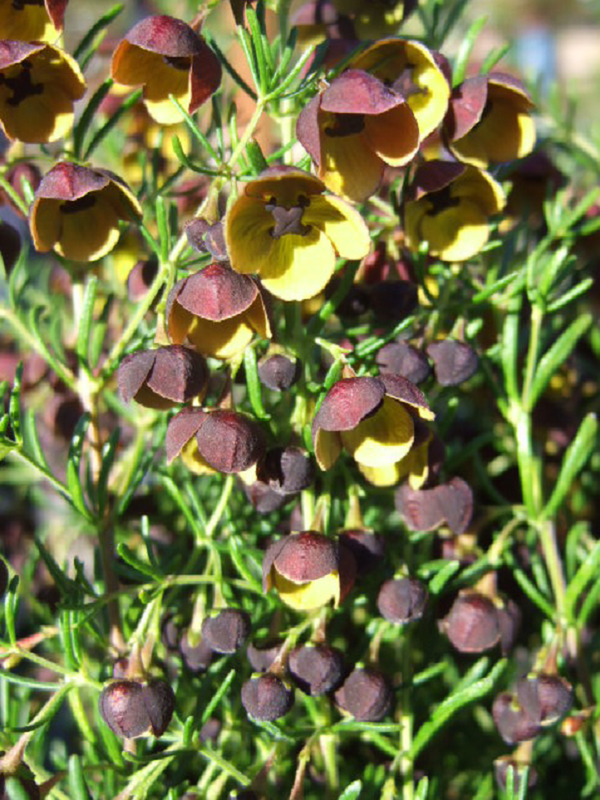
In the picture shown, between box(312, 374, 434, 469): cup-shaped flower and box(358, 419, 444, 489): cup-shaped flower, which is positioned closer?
box(312, 374, 434, 469): cup-shaped flower

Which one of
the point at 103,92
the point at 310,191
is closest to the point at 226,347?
the point at 310,191

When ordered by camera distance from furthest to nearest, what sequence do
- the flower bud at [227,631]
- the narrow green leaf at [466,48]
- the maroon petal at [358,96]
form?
1. the narrow green leaf at [466,48]
2. the flower bud at [227,631]
3. the maroon petal at [358,96]

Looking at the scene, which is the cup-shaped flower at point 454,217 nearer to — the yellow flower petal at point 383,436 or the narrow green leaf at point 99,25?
the yellow flower petal at point 383,436

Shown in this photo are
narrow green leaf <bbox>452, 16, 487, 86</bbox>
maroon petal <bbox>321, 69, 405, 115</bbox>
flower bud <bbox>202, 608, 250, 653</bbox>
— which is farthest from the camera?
narrow green leaf <bbox>452, 16, 487, 86</bbox>

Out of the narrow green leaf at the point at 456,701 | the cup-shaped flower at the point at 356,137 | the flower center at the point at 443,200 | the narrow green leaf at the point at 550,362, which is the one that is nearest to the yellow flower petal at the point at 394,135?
the cup-shaped flower at the point at 356,137

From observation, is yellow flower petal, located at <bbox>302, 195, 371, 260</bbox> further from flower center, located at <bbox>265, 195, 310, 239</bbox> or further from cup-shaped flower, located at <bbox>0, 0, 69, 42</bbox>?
cup-shaped flower, located at <bbox>0, 0, 69, 42</bbox>

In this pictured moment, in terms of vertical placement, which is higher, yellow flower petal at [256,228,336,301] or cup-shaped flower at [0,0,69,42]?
cup-shaped flower at [0,0,69,42]

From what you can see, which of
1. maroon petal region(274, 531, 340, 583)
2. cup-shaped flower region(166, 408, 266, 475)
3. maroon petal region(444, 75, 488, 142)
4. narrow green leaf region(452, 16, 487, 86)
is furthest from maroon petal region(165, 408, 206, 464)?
narrow green leaf region(452, 16, 487, 86)
